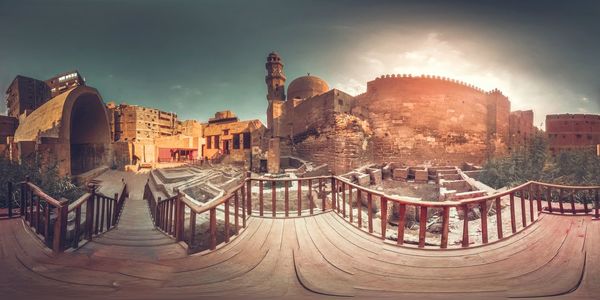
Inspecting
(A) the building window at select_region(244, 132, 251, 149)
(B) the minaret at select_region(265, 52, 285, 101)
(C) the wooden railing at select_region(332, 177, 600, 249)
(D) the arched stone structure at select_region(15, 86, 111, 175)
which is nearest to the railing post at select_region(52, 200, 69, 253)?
(C) the wooden railing at select_region(332, 177, 600, 249)

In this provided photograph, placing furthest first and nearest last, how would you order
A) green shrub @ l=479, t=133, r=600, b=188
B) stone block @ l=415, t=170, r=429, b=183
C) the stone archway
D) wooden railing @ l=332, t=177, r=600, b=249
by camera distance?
stone block @ l=415, t=170, r=429, b=183 < the stone archway < green shrub @ l=479, t=133, r=600, b=188 < wooden railing @ l=332, t=177, r=600, b=249

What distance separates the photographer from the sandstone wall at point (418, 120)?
17781 mm

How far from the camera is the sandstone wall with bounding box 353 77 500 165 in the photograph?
700 inches

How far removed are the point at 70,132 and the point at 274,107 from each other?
50.7 feet

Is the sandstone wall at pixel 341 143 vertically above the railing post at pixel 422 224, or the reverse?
the sandstone wall at pixel 341 143

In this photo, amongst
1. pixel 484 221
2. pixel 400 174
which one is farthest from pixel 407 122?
pixel 484 221

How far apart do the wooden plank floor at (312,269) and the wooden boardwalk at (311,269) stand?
11 mm

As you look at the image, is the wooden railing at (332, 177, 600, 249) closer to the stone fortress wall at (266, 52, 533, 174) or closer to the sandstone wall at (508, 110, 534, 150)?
the stone fortress wall at (266, 52, 533, 174)

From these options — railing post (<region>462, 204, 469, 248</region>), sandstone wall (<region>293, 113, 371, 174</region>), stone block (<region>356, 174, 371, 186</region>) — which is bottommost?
stone block (<region>356, 174, 371, 186</region>)

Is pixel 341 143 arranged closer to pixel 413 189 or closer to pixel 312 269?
pixel 413 189

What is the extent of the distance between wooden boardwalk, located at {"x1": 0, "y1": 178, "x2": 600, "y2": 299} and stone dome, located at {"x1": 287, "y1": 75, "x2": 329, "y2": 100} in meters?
24.5

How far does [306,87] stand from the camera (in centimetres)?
2650

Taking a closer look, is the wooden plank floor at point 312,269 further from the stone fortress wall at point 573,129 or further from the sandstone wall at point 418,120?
the stone fortress wall at point 573,129

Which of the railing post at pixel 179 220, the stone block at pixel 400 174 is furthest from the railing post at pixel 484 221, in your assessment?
the stone block at pixel 400 174
